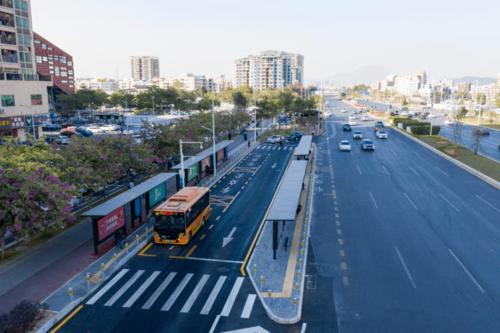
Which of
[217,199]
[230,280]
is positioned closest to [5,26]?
[217,199]

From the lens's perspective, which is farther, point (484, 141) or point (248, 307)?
point (484, 141)

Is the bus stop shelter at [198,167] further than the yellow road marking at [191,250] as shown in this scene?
Yes

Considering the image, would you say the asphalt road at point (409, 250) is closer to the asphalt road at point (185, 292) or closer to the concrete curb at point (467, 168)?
the concrete curb at point (467, 168)

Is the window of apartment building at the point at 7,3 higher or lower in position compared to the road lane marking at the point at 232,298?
higher

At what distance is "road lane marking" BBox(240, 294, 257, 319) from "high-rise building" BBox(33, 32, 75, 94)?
105 m

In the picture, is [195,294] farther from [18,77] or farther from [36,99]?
[18,77]

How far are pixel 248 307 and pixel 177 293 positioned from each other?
3673 millimetres

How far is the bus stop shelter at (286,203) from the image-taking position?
837 inches

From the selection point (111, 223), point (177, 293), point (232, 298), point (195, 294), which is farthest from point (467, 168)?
point (111, 223)

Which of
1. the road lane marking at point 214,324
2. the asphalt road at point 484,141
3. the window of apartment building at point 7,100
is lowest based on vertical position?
the road lane marking at point 214,324

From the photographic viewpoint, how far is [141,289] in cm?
1894

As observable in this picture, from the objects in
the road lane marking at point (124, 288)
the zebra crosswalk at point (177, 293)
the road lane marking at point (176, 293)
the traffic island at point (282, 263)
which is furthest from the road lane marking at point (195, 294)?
the road lane marking at point (124, 288)

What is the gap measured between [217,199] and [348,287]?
17750 mm

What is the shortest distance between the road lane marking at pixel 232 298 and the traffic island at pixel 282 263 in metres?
0.70
